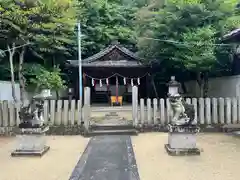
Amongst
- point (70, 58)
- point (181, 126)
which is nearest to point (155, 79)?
point (70, 58)

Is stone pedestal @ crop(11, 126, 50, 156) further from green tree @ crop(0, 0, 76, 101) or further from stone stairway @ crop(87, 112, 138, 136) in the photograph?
green tree @ crop(0, 0, 76, 101)

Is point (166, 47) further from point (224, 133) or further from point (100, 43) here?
point (100, 43)

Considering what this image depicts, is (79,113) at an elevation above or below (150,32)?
below

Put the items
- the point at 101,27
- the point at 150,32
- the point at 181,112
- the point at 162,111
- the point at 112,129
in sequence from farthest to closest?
the point at 101,27 → the point at 150,32 → the point at 112,129 → the point at 162,111 → the point at 181,112

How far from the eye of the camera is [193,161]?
249 inches

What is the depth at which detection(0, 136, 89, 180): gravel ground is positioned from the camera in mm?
5484

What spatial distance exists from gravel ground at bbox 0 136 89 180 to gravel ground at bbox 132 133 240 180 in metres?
1.61

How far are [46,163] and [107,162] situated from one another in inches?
56.1

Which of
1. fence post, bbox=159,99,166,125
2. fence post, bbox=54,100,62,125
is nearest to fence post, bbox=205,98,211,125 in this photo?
fence post, bbox=159,99,166,125

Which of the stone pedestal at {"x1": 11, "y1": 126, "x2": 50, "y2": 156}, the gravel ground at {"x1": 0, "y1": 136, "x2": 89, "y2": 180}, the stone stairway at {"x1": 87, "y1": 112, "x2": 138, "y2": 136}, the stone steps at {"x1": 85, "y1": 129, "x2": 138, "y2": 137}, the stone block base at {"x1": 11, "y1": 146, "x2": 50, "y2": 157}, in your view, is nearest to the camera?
the gravel ground at {"x1": 0, "y1": 136, "x2": 89, "y2": 180}

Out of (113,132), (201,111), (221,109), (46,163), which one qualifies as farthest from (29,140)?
(221,109)

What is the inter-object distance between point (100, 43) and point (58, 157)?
1763 cm

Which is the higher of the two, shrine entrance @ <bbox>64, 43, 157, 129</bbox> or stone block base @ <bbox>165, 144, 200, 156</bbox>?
shrine entrance @ <bbox>64, 43, 157, 129</bbox>

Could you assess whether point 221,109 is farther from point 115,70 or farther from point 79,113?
point 115,70
